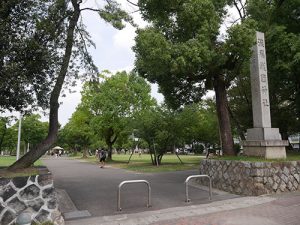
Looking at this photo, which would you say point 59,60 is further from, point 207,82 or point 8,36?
point 207,82

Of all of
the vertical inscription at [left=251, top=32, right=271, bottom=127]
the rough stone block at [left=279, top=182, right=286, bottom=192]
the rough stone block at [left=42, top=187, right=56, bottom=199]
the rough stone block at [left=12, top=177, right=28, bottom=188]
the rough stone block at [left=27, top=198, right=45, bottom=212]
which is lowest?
the rough stone block at [left=279, top=182, right=286, bottom=192]

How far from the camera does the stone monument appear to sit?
11.5m

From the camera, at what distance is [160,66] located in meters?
11.6

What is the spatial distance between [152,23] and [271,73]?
738cm

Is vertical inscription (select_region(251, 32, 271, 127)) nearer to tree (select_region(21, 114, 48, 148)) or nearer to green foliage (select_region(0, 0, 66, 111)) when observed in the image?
green foliage (select_region(0, 0, 66, 111))

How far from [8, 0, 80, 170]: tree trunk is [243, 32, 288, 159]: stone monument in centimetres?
741

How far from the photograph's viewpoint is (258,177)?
33.7ft

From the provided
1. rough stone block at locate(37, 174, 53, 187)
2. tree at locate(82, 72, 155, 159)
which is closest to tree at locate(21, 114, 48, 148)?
tree at locate(82, 72, 155, 159)

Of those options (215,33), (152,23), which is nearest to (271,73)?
(215,33)

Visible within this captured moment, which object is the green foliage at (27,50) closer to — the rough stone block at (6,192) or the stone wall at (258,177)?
the rough stone block at (6,192)

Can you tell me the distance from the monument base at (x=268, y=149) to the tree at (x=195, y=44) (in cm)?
159

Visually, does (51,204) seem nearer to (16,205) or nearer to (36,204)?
(36,204)

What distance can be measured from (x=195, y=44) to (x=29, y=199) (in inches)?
309

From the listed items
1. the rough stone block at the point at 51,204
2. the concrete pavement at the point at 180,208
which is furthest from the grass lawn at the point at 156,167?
the rough stone block at the point at 51,204
